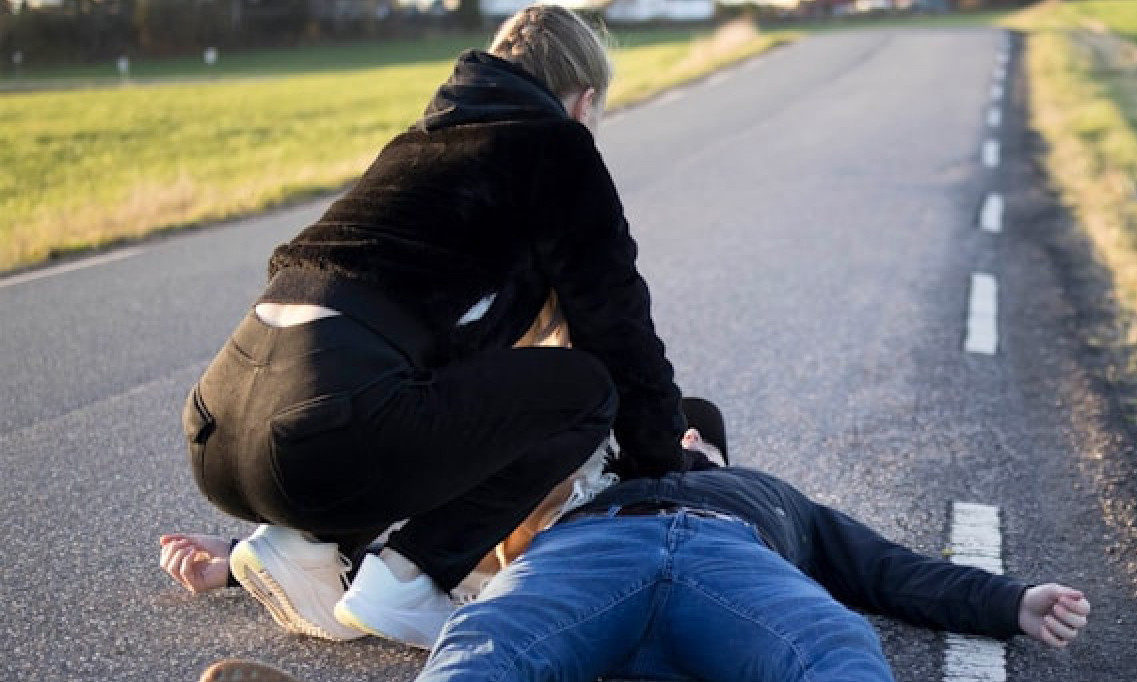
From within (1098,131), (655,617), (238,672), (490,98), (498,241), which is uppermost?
(490,98)

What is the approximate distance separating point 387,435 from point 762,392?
3053mm

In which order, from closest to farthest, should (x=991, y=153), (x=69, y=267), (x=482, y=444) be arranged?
(x=482, y=444), (x=69, y=267), (x=991, y=153)

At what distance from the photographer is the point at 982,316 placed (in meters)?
7.20

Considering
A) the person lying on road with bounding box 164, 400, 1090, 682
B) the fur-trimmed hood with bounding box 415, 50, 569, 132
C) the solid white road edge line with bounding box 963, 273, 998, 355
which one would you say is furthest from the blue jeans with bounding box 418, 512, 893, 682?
the solid white road edge line with bounding box 963, 273, 998, 355

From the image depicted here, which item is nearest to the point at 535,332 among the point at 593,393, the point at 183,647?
the point at 593,393

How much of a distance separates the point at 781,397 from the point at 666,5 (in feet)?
195

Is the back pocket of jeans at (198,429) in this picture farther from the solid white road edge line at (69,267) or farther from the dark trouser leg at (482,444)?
the solid white road edge line at (69,267)

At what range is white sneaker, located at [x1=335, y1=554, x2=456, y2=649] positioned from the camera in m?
3.12

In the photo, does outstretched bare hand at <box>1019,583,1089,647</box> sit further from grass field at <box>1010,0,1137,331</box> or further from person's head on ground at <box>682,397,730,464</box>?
grass field at <box>1010,0,1137,331</box>

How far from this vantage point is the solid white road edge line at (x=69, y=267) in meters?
8.86

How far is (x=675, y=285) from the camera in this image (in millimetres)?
8008

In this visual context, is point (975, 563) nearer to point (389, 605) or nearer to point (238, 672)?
point (389, 605)

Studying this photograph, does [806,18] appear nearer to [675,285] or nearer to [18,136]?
[18,136]

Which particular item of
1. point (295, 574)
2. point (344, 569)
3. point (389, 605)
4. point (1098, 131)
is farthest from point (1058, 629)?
point (1098, 131)
